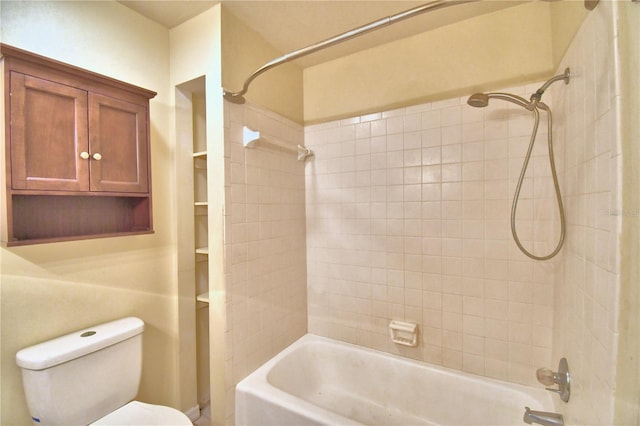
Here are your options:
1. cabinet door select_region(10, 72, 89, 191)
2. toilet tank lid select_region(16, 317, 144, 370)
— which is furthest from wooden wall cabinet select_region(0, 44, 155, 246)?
toilet tank lid select_region(16, 317, 144, 370)

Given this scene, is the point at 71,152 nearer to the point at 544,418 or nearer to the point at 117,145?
the point at 117,145

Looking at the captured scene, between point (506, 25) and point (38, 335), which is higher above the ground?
point (506, 25)

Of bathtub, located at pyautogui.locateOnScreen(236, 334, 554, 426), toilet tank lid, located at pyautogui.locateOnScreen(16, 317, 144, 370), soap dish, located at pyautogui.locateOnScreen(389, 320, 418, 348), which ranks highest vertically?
toilet tank lid, located at pyautogui.locateOnScreen(16, 317, 144, 370)

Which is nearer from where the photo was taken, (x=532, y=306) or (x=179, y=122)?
(x=532, y=306)

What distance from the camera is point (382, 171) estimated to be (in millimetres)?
1818

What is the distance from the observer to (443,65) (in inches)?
64.3

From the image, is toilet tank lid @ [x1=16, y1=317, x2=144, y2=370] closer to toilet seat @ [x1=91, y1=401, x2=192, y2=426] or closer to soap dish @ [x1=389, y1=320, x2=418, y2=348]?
toilet seat @ [x1=91, y1=401, x2=192, y2=426]

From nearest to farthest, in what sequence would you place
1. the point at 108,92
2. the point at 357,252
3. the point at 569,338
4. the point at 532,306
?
the point at 569,338 < the point at 108,92 < the point at 532,306 < the point at 357,252

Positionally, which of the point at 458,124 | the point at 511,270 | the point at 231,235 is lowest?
the point at 511,270

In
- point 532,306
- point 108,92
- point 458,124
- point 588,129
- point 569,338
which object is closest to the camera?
point 588,129

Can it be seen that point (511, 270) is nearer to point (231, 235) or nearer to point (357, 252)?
point (357, 252)

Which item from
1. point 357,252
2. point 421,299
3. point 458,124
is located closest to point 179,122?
point 357,252

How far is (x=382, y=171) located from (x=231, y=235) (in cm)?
106

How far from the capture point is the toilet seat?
121 cm
